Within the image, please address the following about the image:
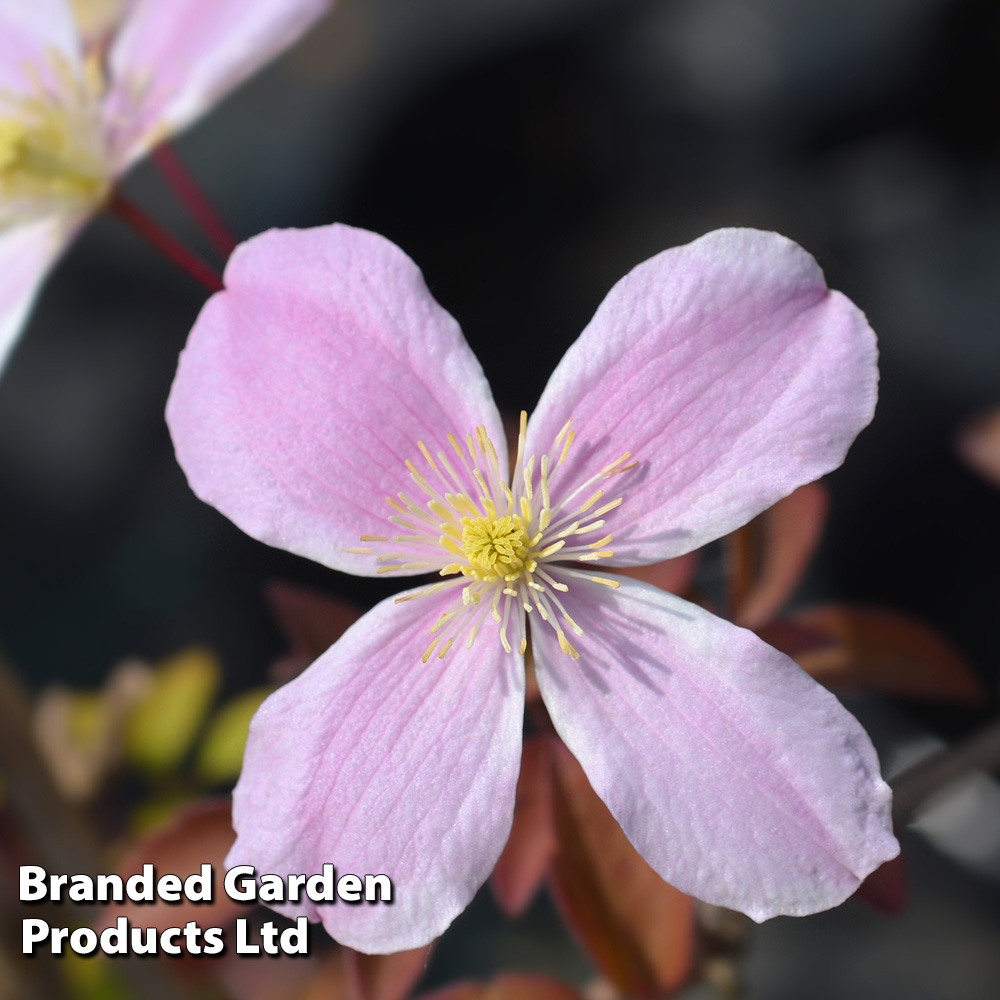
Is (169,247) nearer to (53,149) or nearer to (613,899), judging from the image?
(53,149)

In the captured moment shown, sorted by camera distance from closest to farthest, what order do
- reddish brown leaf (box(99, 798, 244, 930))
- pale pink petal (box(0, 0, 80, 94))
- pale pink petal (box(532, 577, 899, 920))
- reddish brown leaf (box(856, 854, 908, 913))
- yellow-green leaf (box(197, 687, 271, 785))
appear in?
pale pink petal (box(532, 577, 899, 920)) < reddish brown leaf (box(856, 854, 908, 913)) < reddish brown leaf (box(99, 798, 244, 930)) < pale pink petal (box(0, 0, 80, 94)) < yellow-green leaf (box(197, 687, 271, 785))

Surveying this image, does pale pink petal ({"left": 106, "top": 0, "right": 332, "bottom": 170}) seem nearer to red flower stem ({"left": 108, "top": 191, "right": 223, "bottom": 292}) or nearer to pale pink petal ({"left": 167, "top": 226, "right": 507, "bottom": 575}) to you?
red flower stem ({"left": 108, "top": 191, "right": 223, "bottom": 292})

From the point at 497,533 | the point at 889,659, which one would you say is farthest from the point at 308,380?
the point at 889,659

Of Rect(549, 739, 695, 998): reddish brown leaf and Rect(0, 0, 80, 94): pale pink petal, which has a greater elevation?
Rect(0, 0, 80, 94): pale pink petal

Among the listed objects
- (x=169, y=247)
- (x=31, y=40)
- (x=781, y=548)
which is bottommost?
(x=781, y=548)

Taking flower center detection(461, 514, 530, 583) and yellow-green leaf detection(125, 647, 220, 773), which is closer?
flower center detection(461, 514, 530, 583)

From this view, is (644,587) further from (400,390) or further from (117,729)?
(117,729)

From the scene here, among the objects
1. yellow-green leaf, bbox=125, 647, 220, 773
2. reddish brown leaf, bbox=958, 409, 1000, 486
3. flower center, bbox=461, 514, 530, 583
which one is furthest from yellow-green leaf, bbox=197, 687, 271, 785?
reddish brown leaf, bbox=958, 409, 1000, 486
